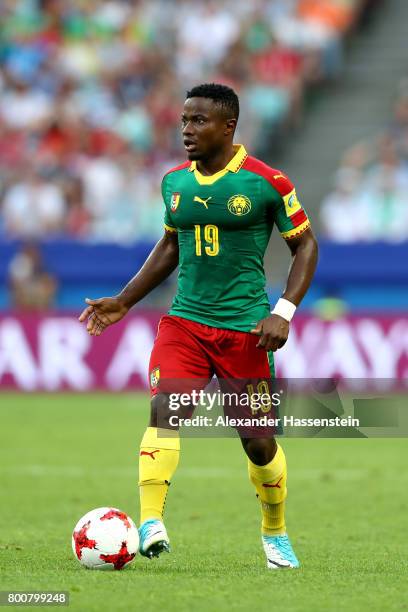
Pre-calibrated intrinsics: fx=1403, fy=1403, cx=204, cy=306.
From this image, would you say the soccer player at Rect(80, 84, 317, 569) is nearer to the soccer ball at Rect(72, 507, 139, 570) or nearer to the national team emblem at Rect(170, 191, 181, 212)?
the national team emblem at Rect(170, 191, 181, 212)

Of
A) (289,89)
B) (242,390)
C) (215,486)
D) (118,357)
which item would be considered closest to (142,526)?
(242,390)

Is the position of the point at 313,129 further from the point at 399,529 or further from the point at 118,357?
the point at 399,529

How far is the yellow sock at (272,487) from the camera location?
6.99m

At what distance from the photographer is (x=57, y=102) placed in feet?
73.5

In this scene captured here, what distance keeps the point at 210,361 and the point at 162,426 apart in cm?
42

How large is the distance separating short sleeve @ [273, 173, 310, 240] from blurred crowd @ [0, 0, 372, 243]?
497 inches

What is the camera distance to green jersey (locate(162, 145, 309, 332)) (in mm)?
6918

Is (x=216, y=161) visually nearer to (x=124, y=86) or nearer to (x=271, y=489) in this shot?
(x=271, y=489)

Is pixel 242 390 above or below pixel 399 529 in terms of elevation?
→ above

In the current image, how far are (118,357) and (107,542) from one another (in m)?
11.2

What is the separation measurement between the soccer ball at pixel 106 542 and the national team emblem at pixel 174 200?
5.09ft

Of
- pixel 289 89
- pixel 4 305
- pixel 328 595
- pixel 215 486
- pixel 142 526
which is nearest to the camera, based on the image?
pixel 328 595

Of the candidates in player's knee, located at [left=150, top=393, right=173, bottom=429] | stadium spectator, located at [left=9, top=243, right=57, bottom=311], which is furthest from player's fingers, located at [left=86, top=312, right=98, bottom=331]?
stadium spectator, located at [left=9, top=243, right=57, bottom=311]

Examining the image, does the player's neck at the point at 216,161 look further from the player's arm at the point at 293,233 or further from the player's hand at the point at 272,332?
the player's hand at the point at 272,332
